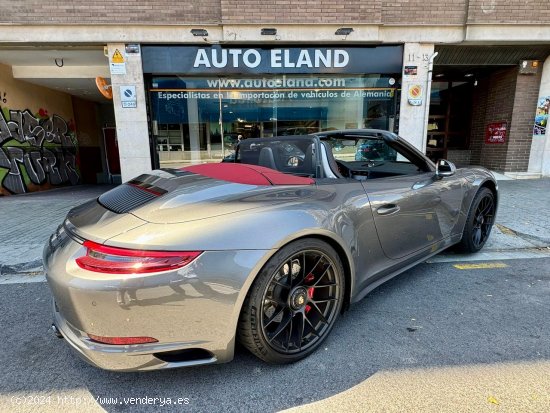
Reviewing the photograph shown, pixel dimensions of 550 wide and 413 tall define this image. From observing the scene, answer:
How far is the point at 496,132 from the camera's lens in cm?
958

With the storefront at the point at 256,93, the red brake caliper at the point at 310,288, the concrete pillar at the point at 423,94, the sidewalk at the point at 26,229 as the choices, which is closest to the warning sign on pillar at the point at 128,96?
the storefront at the point at 256,93

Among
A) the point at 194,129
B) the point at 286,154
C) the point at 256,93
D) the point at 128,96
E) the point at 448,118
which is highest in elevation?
the point at 256,93

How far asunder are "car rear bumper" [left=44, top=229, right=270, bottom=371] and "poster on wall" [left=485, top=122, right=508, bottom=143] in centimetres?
1040

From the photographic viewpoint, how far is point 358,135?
319 cm

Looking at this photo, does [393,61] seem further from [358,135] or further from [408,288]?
[408,288]

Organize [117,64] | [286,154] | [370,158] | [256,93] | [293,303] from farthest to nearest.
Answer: [256,93], [117,64], [370,158], [286,154], [293,303]

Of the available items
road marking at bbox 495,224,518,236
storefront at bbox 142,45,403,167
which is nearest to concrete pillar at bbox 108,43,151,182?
storefront at bbox 142,45,403,167

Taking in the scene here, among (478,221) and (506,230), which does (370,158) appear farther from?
(506,230)

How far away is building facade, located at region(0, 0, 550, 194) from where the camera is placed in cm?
730

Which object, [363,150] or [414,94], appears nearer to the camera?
[363,150]

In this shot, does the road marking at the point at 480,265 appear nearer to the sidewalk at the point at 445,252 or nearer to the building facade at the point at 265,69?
the sidewalk at the point at 445,252

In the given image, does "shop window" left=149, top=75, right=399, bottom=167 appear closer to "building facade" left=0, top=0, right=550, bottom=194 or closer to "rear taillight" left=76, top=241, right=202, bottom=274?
"building facade" left=0, top=0, right=550, bottom=194

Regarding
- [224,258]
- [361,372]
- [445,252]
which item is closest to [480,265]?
[445,252]

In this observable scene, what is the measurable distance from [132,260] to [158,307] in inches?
10.3
